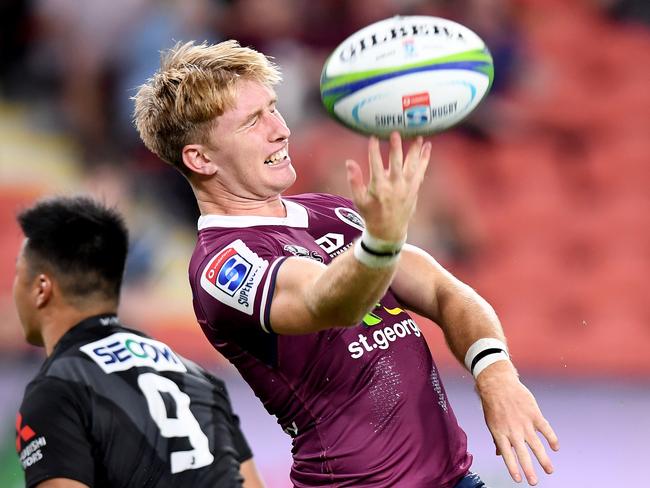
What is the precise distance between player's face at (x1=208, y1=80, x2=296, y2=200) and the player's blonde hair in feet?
0.13

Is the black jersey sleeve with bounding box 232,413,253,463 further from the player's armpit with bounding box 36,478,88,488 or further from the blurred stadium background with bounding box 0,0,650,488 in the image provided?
the blurred stadium background with bounding box 0,0,650,488

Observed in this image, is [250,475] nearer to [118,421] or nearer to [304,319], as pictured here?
[118,421]

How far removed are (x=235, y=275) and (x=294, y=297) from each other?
0.86 feet

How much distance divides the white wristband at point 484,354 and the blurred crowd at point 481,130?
6394mm

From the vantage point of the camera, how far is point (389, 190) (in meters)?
2.93

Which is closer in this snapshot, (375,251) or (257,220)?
(375,251)

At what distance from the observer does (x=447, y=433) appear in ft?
12.0

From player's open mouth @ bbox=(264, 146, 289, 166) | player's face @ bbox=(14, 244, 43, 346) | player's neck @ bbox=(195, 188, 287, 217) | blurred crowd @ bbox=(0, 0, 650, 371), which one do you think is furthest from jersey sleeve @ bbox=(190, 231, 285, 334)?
blurred crowd @ bbox=(0, 0, 650, 371)

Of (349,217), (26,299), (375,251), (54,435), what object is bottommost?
(54,435)

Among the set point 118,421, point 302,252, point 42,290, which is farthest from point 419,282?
point 42,290

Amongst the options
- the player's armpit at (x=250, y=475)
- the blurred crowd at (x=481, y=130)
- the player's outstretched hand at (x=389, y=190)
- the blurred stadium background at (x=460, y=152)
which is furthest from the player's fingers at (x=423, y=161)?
the blurred crowd at (x=481, y=130)

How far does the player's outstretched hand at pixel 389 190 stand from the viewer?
9.60 feet

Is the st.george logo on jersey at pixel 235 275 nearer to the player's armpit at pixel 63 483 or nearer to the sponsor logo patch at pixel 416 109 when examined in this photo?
the sponsor logo patch at pixel 416 109

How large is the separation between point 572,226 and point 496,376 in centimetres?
728
